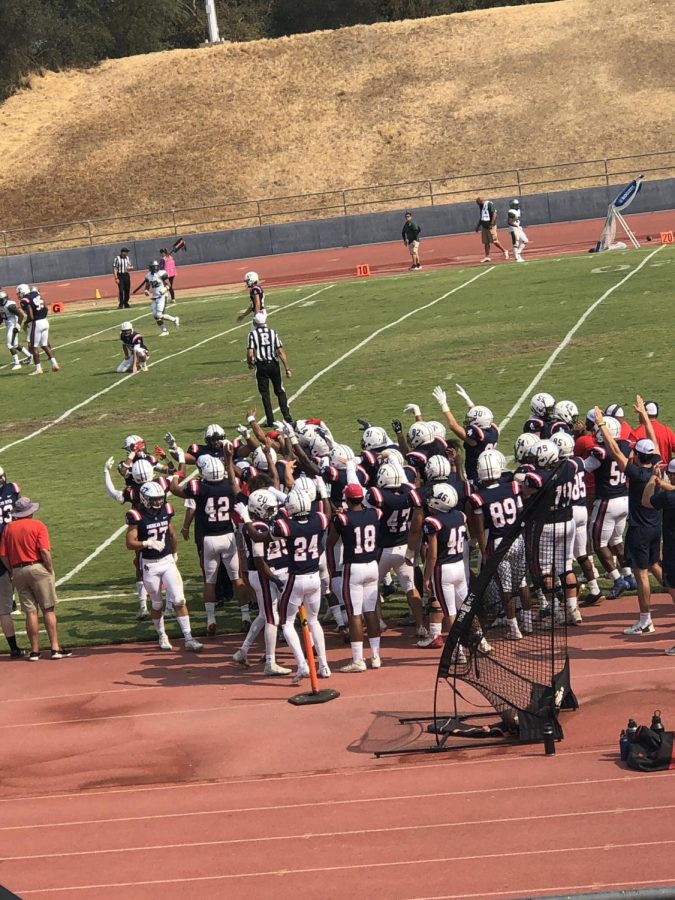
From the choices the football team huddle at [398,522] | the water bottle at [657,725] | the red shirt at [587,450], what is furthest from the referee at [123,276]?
the water bottle at [657,725]

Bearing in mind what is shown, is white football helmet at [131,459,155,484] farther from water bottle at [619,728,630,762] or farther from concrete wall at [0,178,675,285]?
concrete wall at [0,178,675,285]

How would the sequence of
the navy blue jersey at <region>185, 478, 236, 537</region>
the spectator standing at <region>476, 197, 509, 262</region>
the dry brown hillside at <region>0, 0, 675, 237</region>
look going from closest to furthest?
the navy blue jersey at <region>185, 478, 236, 537</region> < the spectator standing at <region>476, 197, 509, 262</region> < the dry brown hillside at <region>0, 0, 675, 237</region>

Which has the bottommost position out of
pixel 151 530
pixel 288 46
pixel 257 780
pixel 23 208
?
pixel 257 780

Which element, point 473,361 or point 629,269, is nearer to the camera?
point 473,361

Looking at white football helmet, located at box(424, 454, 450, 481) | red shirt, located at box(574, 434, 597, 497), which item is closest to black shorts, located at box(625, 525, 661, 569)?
red shirt, located at box(574, 434, 597, 497)

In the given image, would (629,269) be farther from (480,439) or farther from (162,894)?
(162,894)

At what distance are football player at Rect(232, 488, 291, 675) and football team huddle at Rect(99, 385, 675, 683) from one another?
0.06ft

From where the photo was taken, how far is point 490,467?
13.8 m

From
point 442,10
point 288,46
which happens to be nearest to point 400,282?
point 288,46

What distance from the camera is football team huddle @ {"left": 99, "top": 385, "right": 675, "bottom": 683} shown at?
13258 mm

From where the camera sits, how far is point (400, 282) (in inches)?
1516

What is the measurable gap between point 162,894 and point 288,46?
231 feet

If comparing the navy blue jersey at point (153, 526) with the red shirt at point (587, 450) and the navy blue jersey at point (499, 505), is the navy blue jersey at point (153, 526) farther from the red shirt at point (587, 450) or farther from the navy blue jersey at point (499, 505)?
the red shirt at point (587, 450)

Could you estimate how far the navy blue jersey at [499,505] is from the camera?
1370cm
